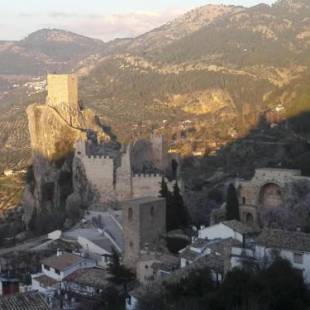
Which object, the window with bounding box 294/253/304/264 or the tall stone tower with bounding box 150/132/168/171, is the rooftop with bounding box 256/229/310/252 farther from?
the tall stone tower with bounding box 150/132/168/171

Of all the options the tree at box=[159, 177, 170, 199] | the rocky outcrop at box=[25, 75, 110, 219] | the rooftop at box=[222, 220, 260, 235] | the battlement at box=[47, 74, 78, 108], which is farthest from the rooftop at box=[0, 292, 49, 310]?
the battlement at box=[47, 74, 78, 108]

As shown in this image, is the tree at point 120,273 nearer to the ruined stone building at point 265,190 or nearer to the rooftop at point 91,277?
→ the rooftop at point 91,277

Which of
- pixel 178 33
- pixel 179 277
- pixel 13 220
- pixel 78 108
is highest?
pixel 178 33

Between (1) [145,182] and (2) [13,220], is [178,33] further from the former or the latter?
(1) [145,182]

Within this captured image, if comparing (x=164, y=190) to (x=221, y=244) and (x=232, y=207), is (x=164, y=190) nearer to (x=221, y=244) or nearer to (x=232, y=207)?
(x=232, y=207)

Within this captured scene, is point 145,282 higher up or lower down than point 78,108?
lower down

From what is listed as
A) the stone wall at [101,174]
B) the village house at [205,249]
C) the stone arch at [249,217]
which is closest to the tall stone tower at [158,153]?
the stone wall at [101,174]

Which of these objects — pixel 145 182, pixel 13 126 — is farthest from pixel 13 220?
pixel 13 126

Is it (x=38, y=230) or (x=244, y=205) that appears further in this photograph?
(x=38, y=230)
